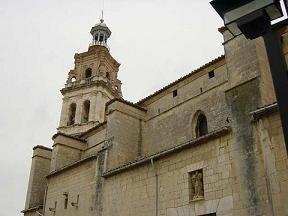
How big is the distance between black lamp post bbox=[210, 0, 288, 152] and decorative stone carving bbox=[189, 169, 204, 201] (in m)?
6.95

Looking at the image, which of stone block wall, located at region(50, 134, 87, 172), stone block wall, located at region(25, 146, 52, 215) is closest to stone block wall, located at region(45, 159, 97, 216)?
stone block wall, located at region(50, 134, 87, 172)

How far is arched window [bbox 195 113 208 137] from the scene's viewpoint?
1421 cm

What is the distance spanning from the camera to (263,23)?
289 centimetres

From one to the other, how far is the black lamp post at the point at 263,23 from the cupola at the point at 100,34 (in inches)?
1312

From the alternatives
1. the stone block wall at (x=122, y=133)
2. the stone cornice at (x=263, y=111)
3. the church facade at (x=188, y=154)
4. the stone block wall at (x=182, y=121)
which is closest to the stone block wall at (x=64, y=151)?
the church facade at (x=188, y=154)

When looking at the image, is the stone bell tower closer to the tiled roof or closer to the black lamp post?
the tiled roof

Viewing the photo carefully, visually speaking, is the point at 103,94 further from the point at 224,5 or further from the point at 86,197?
the point at 224,5

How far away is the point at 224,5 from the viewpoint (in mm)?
2900

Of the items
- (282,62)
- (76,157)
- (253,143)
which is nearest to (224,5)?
(282,62)

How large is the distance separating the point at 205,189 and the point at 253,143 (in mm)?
1770

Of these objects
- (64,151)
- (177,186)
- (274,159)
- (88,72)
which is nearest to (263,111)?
(274,159)

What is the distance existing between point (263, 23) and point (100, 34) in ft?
113

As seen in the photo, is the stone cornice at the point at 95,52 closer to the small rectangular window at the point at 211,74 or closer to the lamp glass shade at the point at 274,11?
the small rectangular window at the point at 211,74

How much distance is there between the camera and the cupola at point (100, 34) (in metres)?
35.8
